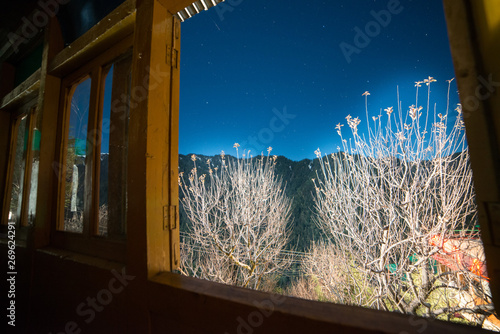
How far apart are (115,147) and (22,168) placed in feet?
5.26

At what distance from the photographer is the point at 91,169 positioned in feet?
5.07

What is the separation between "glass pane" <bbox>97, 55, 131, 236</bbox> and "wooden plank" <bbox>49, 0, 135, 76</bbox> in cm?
15

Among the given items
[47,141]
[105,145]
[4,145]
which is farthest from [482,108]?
[4,145]

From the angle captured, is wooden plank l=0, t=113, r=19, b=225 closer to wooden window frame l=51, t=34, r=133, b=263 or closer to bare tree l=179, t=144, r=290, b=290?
wooden window frame l=51, t=34, r=133, b=263

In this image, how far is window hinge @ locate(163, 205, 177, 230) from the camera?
115 cm

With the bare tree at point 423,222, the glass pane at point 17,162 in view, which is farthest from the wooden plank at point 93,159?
the bare tree at point 423,222

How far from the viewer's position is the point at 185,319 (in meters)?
0.88

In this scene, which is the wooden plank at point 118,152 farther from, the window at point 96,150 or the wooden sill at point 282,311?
the wooden sill at point 282,311

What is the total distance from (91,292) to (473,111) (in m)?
1.73

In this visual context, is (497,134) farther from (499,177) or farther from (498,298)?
(498,298)

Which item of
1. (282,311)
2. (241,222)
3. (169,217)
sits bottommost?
(241,222)

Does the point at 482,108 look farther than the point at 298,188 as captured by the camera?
No

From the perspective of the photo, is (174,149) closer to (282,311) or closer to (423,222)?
(282,311)

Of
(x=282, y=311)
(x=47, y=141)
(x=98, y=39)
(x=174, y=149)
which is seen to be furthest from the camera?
(x=47, y=141)
